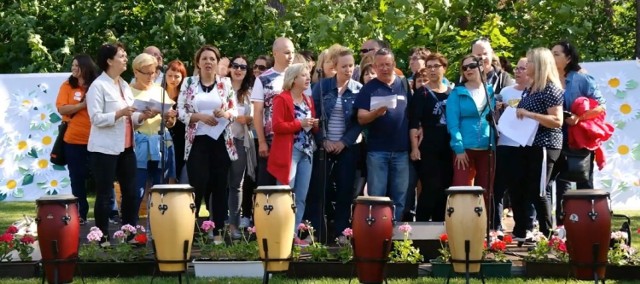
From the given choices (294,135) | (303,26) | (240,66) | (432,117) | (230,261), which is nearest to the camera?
(230,261)

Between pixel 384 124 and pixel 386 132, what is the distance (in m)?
0.07

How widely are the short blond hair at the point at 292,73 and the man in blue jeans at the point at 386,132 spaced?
60 centimetres

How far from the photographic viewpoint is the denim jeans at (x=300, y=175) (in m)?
10.2

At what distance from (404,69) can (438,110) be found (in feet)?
12.7

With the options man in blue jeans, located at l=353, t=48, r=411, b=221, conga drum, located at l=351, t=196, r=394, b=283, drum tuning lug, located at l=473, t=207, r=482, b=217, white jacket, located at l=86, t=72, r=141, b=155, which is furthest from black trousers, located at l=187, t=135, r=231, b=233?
drum tuning lug, located at l=473, t=207, r=482, b=217

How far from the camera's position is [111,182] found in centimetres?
992

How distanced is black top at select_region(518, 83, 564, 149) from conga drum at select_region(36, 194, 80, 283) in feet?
13.0

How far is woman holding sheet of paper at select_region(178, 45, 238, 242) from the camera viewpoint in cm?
1027

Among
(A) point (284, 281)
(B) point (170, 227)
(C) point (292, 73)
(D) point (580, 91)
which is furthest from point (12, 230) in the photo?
(D) point (580, 91)

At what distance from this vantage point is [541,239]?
29.9 feet

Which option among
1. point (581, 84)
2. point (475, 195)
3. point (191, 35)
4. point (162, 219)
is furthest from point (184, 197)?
point (191, 35)

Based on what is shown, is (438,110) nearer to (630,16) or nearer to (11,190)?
(11,190)

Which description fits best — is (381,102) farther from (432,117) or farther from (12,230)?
(12,230)

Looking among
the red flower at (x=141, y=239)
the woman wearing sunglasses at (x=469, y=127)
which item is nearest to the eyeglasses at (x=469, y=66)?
the woman wearing sunglasses at (x=469, y=127)
